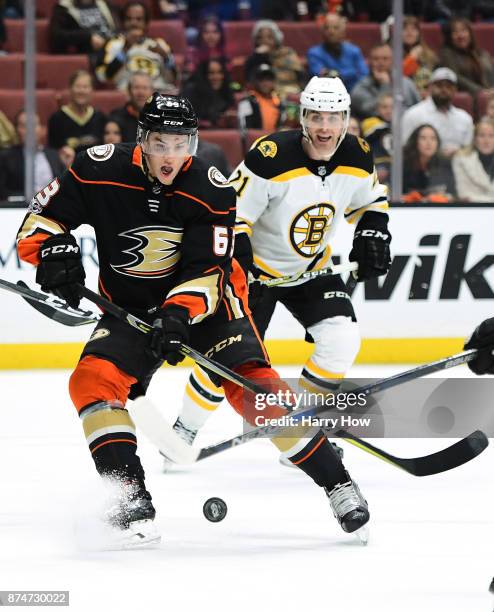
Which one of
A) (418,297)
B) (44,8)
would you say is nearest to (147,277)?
(418,297)

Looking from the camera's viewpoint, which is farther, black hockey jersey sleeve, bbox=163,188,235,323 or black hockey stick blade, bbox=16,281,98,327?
black hockey stick blade, bbox=16,281,98,327

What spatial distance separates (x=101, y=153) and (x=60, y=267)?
32 centimetres

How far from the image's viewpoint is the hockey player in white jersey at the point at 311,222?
12.8 ft

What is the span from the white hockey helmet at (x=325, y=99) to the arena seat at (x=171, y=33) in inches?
115

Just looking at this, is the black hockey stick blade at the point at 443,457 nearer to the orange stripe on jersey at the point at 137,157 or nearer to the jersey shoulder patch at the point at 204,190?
the jersey shoulder patch at the point at 204,190

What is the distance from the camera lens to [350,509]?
3170 millimetres

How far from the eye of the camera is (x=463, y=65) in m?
6.54

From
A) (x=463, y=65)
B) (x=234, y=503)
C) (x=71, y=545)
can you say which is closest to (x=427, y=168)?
(x=463, y=65)

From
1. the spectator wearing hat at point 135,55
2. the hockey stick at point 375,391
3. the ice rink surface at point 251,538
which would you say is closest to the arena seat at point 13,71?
the spectator wearing hat at point 135,55

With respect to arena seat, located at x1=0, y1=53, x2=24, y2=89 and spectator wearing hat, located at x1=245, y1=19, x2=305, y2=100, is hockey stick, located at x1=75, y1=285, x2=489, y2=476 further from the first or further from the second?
spectator wearing hat, located at x1=245, y1=19, x2=305, y2=100

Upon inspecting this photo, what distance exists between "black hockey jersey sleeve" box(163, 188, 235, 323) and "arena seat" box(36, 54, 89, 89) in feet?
9.80

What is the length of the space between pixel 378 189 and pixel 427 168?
6.82 feet

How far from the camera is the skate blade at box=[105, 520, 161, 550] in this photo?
310 centimetres

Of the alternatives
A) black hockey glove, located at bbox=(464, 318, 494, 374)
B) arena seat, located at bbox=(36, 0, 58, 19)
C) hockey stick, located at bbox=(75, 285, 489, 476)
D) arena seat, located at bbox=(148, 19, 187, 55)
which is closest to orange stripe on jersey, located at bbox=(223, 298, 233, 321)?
hockey stick, located at bbox=(75, 285, 489, 476)
